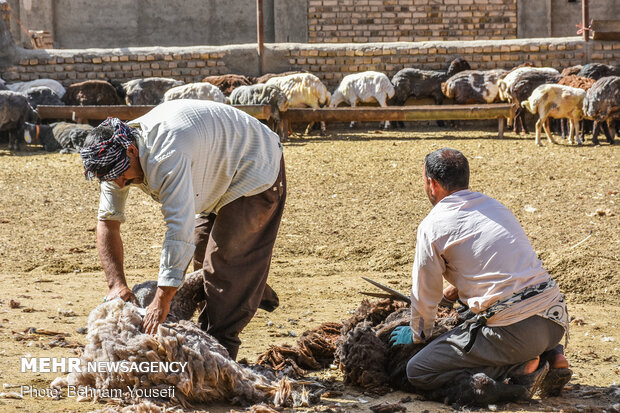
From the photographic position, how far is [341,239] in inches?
305

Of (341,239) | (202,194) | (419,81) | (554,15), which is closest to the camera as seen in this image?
(202,194)

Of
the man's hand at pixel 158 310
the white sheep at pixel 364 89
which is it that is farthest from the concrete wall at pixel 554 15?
the man's hand at pixel 158 310

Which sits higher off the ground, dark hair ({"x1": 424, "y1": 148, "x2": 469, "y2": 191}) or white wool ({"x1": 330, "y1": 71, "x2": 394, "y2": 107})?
white wool ({"x1": 330, "y1": 71, "x2": 394, "y2": 107})

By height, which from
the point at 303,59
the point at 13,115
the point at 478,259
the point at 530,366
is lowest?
the point at 530,366

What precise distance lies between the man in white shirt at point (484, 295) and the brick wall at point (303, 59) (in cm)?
1215

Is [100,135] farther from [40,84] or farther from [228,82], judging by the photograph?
[40,84]

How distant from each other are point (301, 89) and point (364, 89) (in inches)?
53.0

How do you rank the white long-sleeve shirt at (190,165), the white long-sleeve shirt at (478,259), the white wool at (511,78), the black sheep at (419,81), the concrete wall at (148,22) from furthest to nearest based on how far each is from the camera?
1. the concrete wall at (148,22)
2. the black sheep at (419,81)
3. the white wool at (511,78)
4. the white long-sleeve shirt at (478,259)
5. the white long-sleeve shirt at (190,165)

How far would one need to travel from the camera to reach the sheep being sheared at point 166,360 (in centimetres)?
335

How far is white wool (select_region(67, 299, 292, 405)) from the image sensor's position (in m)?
3.35

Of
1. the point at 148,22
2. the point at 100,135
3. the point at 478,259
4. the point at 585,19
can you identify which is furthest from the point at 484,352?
the point at 148,22

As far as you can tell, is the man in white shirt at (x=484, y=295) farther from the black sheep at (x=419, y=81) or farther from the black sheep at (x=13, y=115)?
the black sheep at (x=419, y=81)

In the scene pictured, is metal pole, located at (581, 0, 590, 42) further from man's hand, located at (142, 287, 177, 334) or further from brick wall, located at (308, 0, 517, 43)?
man's hand, located at (142, 287, 177, 334)

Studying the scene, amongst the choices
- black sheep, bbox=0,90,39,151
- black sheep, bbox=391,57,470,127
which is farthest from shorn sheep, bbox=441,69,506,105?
black sheep, bbox=0,90,39,151
